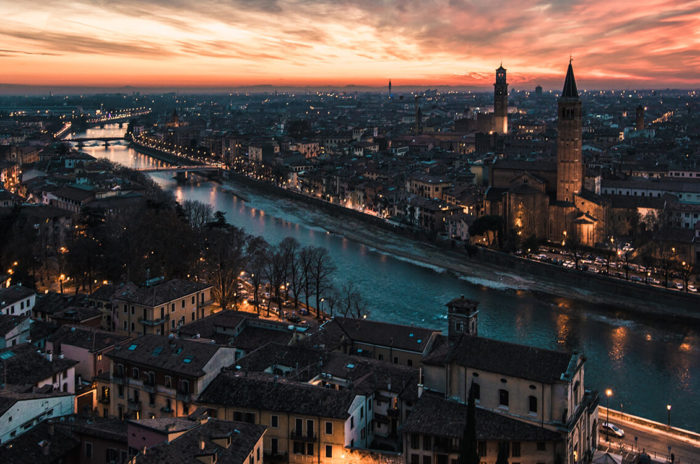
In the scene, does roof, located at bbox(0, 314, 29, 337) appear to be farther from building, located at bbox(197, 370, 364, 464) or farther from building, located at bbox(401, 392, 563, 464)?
building, located at bbox(401, 392, 563, 464)

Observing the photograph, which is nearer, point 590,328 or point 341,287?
point 590,328

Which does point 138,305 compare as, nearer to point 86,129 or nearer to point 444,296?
point 444,296

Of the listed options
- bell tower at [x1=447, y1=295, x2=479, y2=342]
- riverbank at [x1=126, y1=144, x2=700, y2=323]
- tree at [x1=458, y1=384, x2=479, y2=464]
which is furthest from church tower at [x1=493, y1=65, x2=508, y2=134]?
tree at [x1=458, y1=384, x2=479, y2=464]

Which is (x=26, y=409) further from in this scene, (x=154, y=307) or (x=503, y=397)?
(x=503, y=397)

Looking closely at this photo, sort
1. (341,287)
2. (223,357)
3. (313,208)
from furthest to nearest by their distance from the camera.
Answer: (313,208) < (341,287) < (223,357)

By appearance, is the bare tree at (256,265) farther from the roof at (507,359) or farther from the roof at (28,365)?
the roof at (507,359)

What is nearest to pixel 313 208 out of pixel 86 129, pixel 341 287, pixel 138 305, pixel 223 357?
pixel 341 287

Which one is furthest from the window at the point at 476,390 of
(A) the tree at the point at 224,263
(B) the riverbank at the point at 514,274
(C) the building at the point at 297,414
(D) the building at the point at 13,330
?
(B) the riverbank at the point at 514,274

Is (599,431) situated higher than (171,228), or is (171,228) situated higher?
(171,228)
